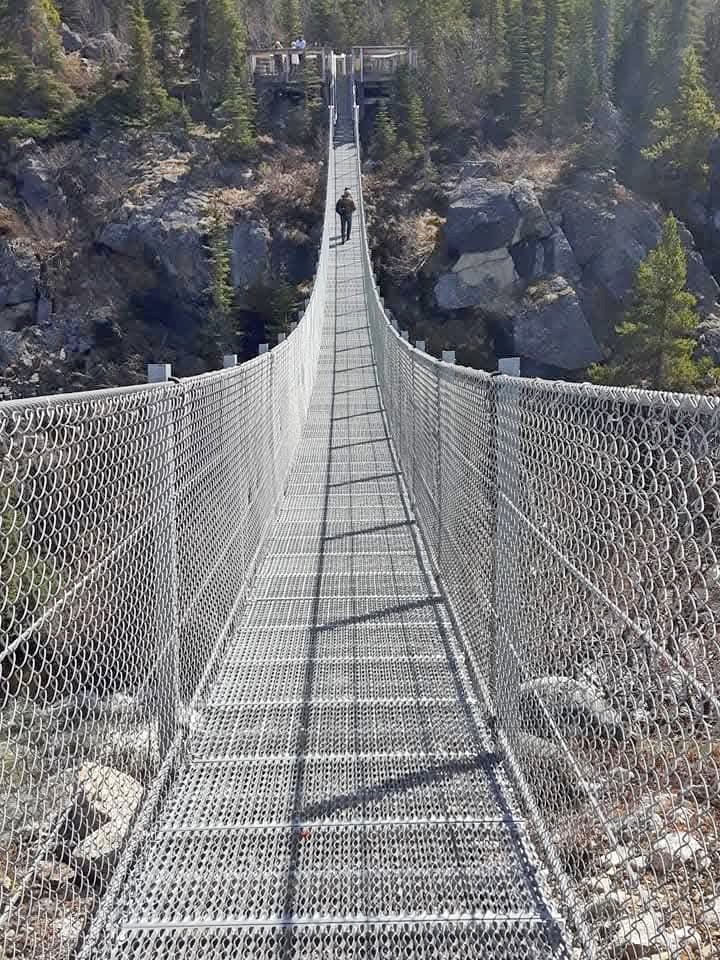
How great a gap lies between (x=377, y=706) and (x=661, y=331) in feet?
65.4

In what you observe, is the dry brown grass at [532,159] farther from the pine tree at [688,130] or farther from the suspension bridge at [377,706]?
the suspension bridge at [377,706]

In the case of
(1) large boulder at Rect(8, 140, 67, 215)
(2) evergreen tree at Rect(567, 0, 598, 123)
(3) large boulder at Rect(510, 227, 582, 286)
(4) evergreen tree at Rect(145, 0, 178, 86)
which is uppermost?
(4) evergreen tree at Rect(145, 0, 178, 86)

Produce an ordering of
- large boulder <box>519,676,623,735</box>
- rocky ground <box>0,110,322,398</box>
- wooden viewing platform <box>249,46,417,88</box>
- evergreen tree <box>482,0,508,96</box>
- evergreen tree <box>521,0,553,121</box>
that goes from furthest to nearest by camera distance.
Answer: wooden viewing platform <box>249,46,417,88</box>
evergreen tree <box>482,0,508,96</box>
evergreen tree <box>521,0,553,121</box>
rocky ground <box>0,110,322,398</box>
large boulder <box>519,676,623,735</box>

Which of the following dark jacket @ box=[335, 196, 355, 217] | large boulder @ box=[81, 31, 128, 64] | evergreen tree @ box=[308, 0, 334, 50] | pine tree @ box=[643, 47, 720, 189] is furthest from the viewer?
evergreen tree @ box=[308, 0, 334, 50]

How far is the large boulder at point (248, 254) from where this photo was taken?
24750 millimetres

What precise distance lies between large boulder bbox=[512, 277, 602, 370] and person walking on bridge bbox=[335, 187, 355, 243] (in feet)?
17.3

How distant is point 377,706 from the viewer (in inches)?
127

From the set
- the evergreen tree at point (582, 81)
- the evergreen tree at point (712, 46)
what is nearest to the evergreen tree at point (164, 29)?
the evergreen tree at point (582, 81)

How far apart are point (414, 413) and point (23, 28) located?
31444 millimetres

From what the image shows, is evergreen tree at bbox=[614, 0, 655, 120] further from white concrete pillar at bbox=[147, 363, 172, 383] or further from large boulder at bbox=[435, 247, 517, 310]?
white concrete pillar at bbox=[147, 363, 172, 383]

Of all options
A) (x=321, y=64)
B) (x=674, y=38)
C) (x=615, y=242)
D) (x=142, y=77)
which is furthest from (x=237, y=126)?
(x=674, y=38)

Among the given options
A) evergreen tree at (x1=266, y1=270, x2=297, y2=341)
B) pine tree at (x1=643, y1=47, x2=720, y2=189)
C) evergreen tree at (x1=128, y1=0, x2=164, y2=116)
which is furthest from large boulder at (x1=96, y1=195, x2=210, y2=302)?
pine tree at (x1=643, y1=47, x2=720, y2=189)

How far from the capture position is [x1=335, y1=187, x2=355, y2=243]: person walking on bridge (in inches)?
787

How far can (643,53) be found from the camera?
30.7m
